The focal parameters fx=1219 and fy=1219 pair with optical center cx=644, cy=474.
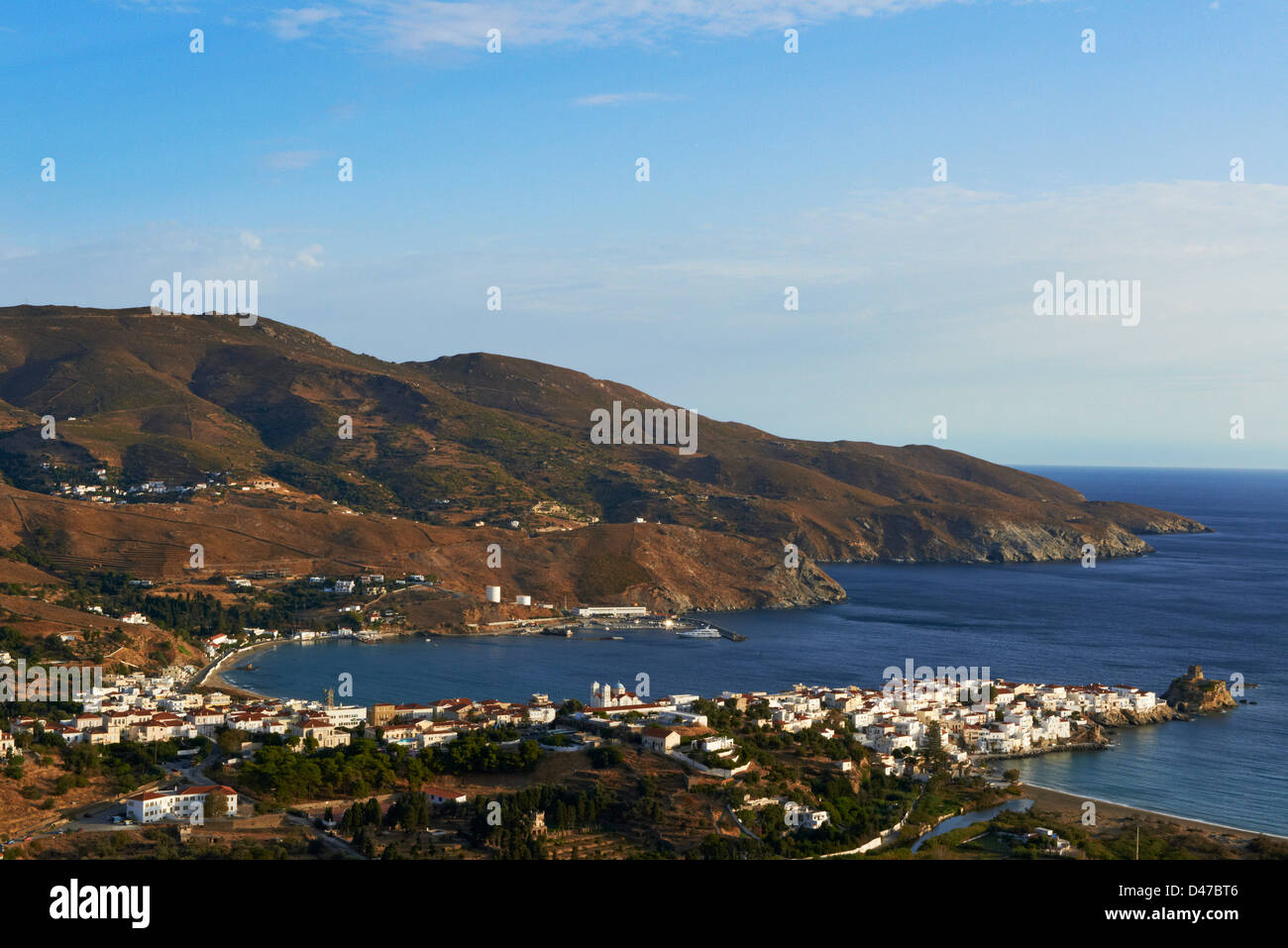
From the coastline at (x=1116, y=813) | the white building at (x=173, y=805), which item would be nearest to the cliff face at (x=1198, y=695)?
the coastline at (x=1116, y=813)

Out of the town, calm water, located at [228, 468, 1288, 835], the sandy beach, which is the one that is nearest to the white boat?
calm water, located at [228, 468, 1288, 835]

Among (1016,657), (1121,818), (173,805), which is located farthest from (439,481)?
(1121,818)

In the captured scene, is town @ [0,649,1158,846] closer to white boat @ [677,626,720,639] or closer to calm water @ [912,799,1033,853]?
calm water @ [912,799,1033,853]

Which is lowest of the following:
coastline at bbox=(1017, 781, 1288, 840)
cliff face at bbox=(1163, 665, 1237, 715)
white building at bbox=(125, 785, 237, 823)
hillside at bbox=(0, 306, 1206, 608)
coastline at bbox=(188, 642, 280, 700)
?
coastline at bbox=(1017, 781, 1288, 840)

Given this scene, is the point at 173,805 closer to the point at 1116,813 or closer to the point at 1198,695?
the point at 1116,813
